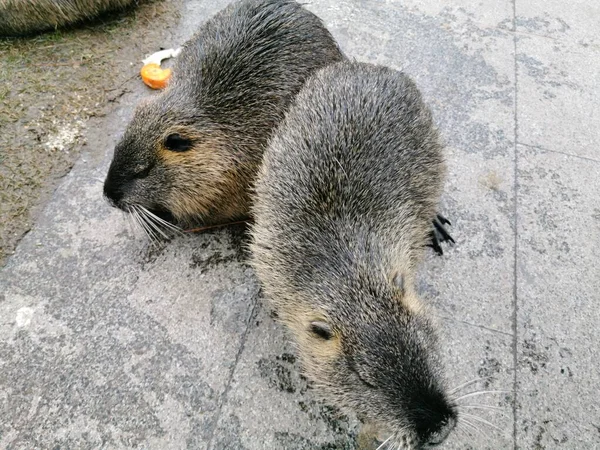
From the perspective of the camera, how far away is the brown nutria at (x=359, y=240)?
6.45 ft

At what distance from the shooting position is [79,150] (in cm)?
347

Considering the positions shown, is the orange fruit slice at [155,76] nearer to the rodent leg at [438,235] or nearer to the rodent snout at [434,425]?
the rodent leg at [438,235]

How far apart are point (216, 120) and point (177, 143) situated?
0.28m

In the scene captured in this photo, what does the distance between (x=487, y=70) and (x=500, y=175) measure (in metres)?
1.17

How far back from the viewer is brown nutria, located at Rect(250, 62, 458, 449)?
1965mm

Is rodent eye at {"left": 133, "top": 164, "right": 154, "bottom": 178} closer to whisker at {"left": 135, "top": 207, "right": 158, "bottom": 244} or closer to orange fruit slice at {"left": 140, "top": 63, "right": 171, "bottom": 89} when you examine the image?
whisker at {"left": 135, "top": 207, "right": 158, "bottom": 244}

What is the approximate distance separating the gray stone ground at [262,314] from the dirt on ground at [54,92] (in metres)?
0.13

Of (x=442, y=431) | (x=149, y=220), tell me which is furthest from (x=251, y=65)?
(x=442, y=431)

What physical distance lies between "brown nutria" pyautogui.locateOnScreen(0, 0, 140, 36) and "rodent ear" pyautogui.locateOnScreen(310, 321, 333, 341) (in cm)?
350

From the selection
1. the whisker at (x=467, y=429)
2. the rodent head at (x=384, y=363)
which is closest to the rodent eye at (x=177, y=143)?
the rodent head at (x=384, y=363)

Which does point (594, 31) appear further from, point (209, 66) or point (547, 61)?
point (209, 66)

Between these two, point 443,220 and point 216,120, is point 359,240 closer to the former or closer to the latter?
point 443,220

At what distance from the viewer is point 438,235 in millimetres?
3080

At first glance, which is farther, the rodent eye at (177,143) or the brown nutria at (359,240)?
the rodent eye at (177,143)
